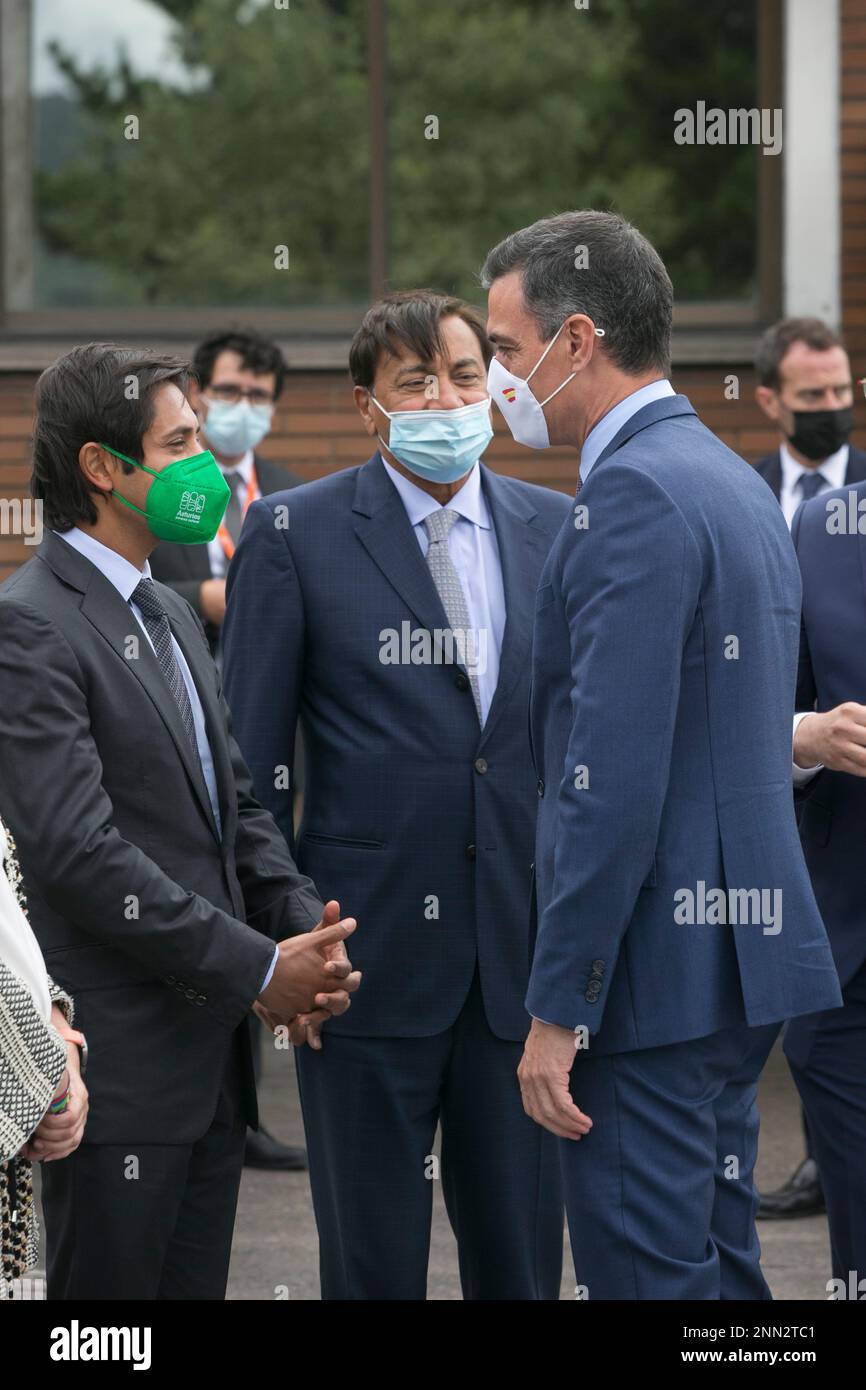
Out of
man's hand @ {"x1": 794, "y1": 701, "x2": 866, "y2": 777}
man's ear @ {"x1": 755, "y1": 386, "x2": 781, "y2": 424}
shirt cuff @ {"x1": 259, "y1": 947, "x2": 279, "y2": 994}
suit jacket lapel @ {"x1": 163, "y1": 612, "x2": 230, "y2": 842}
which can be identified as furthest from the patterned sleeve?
man's ear @ {"x1": 755, "y1": 386, "x2": 781, "y2": 424}

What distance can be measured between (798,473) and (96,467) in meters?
3.21

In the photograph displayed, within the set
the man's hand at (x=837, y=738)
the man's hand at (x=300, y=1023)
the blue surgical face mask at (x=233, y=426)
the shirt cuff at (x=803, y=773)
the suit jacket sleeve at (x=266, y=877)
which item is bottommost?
the man's hand at (x=300, y=1023)

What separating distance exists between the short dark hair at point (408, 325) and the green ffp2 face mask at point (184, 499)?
532 mm

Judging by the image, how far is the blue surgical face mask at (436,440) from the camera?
11.7 ft

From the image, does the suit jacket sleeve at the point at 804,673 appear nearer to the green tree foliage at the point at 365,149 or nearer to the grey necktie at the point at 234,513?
the grey necktie at the point at 234,513

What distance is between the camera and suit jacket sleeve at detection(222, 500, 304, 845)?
11.4 ft

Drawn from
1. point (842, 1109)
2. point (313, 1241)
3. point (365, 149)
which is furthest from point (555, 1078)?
point (365, 149)

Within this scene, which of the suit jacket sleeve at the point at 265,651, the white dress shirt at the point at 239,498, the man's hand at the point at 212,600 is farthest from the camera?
the white dress shirt at the point at 239,498

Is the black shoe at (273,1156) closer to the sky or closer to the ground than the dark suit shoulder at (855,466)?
closer to the ground

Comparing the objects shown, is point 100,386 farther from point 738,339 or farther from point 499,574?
point 738,339

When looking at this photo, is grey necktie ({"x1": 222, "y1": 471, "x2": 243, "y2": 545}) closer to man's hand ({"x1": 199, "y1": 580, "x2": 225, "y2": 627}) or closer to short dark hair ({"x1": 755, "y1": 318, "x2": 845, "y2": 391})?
man's hand ({"x1": 199, "y1": 580, "x2": 225, "y2": 627})

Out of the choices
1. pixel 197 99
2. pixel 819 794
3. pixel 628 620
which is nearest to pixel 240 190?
pixel 197 99

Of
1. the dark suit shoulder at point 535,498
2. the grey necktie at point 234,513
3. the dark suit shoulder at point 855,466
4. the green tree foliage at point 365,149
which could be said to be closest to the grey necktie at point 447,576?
the dark suit shoulder at point 535,498

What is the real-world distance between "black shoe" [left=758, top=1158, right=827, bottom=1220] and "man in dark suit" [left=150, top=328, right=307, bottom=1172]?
1367 mm
